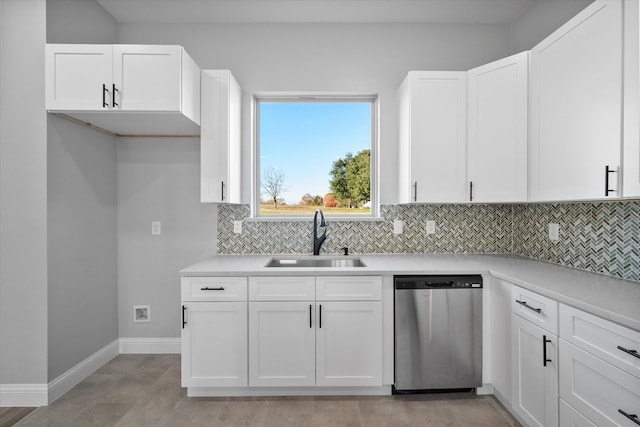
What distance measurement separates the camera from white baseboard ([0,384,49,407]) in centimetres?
229

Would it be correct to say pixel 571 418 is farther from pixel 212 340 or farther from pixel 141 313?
pixel 141 313

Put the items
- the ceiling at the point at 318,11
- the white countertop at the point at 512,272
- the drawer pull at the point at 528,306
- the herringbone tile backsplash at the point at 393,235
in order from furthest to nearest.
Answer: the herringbone tile backsplash at the point at 393,235 → the ceiling at the point at 318,11 → the drawer pull at the point at 528,306 → the white countertop at the point at 512,272

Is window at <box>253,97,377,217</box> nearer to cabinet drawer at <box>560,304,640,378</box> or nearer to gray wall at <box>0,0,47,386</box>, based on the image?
gray wall at <box>0,0,47,386</box>

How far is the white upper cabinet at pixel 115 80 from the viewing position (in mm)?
2299

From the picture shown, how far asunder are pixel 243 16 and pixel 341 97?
1.04 metres

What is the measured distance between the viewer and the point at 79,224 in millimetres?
2607

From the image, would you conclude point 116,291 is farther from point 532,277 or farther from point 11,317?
point 532,277

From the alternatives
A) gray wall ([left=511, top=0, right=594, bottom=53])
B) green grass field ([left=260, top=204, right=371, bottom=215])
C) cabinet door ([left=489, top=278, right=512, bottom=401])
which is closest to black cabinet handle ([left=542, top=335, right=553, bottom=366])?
cabinet door ([left=489, top=278, right=512, bottom=401])

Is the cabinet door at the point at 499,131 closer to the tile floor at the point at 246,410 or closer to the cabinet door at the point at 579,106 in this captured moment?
the cabinet door at the point at 579,106

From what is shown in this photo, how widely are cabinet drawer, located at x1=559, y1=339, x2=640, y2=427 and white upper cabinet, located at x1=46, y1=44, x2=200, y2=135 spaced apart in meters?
2.55

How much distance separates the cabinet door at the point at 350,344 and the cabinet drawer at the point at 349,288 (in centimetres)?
4

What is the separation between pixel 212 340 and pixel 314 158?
68.3 inches

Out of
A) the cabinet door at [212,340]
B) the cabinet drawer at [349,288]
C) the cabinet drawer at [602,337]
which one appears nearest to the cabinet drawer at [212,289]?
the cabinet door at [212,340]

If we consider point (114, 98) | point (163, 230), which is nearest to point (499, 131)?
point (114, 98)
